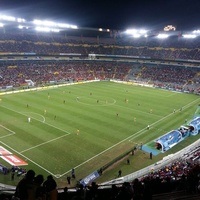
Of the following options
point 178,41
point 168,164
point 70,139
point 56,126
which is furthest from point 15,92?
point 178,41

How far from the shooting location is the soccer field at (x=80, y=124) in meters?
26.1

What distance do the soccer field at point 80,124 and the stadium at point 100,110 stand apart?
0.38 feet

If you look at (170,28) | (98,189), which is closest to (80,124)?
(98,189)

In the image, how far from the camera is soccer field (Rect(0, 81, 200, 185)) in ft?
85.6

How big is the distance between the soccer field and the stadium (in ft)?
0.38

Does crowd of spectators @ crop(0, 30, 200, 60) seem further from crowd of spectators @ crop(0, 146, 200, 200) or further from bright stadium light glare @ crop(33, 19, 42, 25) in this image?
crowd of spectators @ crop(0, 146, 200, 200)

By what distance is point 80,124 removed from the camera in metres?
35.9

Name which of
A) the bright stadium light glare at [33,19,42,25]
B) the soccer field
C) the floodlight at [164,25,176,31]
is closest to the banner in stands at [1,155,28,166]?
the soccer field

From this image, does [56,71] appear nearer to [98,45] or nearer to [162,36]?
[98,45]

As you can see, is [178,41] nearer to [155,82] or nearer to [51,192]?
[155,82]

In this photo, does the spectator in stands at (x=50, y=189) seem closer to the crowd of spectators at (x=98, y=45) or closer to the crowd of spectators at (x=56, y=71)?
the crowd of spectators at (x=56, y=71)

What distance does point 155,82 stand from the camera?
250 ft

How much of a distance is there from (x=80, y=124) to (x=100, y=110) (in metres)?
8.38

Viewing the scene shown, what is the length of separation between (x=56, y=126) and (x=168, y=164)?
1623cm
